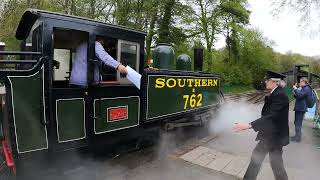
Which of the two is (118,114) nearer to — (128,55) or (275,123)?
(128,55)

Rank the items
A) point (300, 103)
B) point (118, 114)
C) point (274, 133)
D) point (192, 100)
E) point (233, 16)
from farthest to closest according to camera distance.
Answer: point (233, 16), point (300, 103), point (192, 100), point (118, 114), point (274, 133)

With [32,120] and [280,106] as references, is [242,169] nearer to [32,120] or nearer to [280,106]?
[280,106]

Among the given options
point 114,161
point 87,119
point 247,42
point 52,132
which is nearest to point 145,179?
point 114,161

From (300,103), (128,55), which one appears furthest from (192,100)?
(300,103)

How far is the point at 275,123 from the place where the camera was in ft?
16.8

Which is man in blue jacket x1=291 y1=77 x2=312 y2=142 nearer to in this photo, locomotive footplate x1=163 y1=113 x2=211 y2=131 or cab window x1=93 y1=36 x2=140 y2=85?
locomotive footplate x1=163 y1=113 x2=211 y2=131

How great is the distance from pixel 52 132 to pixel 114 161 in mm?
2024

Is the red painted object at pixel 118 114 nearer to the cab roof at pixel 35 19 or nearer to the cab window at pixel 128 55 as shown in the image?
the cab window at pixel 128 55

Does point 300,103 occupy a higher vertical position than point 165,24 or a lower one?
lower

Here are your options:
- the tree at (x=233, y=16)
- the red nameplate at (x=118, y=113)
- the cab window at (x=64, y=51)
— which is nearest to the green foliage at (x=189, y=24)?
the tree at (x=233, y=16)

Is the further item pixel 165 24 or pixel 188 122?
pixel 165 24

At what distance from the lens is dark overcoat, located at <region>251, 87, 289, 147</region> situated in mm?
5125

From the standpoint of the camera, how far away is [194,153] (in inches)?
286

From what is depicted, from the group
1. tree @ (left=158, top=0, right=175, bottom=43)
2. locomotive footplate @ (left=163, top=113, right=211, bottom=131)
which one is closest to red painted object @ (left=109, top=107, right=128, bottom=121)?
locomotive footplate @ (left=163, top=113, right=211, bottom=131)
